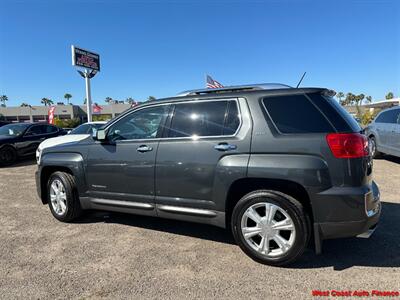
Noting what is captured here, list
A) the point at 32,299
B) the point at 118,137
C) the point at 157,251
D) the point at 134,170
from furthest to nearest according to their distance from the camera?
the point at 118,137 < the point at 134,170 < the point at 157,251 < the point at 32,299

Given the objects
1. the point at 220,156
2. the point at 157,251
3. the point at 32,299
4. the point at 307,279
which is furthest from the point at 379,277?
the point at 32,299

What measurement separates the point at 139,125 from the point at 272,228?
2206 millimetres

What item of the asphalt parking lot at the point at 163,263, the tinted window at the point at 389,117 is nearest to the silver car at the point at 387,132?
the tinted window at the point at 389,117

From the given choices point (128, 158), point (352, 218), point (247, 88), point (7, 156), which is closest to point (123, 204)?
point (128, 158)

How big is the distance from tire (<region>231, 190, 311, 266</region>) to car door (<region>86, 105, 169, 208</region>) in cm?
125

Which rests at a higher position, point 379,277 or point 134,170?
point 134,170

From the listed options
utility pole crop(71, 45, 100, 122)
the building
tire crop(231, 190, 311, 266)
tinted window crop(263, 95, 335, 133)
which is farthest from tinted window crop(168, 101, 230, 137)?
the building

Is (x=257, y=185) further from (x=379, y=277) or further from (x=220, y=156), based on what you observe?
(x=379, y=277)

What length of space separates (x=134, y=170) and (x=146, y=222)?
42.7 inches

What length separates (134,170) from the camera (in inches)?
154

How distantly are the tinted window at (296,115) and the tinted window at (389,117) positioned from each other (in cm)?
723

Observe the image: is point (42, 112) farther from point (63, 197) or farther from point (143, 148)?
point (143, 148)

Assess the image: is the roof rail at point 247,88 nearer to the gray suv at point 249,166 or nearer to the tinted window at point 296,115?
the gray suv at point 249,166

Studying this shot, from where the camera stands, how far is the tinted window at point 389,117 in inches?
345
